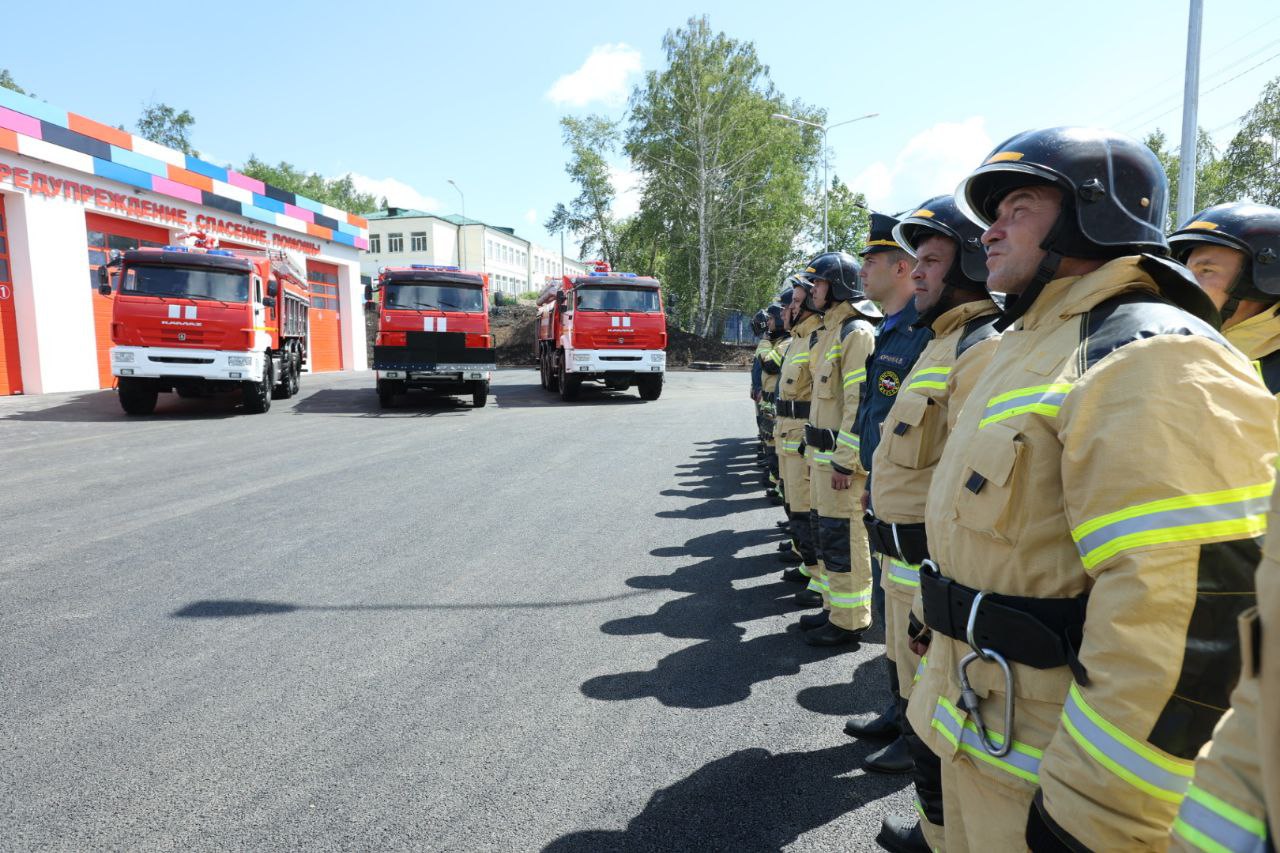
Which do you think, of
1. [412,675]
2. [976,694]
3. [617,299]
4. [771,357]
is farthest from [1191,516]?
[617,299]

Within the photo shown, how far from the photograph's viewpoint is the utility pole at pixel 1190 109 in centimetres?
1165

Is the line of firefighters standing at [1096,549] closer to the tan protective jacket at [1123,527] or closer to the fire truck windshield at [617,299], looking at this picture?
the tan protective jacket at [1123,527]

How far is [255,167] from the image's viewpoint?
64.8m

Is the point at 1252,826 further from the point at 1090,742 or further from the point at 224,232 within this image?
the point at 224,232

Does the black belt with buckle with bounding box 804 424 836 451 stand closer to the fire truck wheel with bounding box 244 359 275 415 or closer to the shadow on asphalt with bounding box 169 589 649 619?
the shadow on asphalt with bounding box 169 589 649 619

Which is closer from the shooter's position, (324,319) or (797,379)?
(797,379)

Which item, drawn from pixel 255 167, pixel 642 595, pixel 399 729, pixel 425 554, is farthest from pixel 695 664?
pixel 255 167

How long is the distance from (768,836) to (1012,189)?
6.87 ft

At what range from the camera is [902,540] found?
2.62 metres

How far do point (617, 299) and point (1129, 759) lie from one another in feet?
56.7

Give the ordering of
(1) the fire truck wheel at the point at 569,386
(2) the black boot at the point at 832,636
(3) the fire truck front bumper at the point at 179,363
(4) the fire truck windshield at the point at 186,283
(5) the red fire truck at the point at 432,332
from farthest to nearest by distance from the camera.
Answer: (1) the fire truck wheel at the point at 569,386 → (5) the red fire truck at the point at 432,332 → (4) the fire truck windshield at the point at 186,283 → (3) the fire truck front bumper at the point at 179,363 → (2) the black boot at the point at 832,636

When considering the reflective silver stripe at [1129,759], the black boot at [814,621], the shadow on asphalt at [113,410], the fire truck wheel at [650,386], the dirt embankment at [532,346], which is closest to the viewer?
the reflective silver stripe at [1129,759]

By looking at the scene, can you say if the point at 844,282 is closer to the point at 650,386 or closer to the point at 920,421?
A: the point at 920,421

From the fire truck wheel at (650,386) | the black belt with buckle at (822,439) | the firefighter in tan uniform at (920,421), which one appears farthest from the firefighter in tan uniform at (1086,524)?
the fire truck wheel at (650,386)
